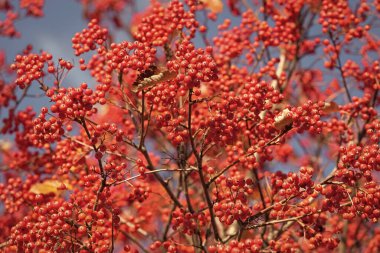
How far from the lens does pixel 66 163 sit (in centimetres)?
631

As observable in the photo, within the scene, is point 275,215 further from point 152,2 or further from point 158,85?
point 152,2

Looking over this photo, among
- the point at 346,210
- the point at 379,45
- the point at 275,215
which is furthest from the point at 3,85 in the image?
the point at 379,45

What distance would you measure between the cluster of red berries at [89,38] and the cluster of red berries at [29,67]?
73 cm

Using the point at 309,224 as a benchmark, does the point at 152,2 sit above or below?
above

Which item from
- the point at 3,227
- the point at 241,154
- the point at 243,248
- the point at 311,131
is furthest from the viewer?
the point at 3,227

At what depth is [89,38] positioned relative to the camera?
6074 millimetres

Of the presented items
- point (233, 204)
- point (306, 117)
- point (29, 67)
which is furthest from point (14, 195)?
point (306, 117)

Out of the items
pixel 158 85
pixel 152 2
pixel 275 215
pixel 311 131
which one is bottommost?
pixel 275 215

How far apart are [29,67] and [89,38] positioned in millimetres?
1172

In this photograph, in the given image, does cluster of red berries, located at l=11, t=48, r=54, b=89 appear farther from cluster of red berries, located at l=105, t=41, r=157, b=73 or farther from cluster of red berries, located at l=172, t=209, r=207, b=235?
cluster of red berries, located at l=172, t=209, r=207, b=235

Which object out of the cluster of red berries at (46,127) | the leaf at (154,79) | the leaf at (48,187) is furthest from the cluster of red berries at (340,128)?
the leaf at (48,187)

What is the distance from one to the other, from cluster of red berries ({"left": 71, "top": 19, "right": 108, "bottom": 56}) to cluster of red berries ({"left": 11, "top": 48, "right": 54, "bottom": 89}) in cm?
73

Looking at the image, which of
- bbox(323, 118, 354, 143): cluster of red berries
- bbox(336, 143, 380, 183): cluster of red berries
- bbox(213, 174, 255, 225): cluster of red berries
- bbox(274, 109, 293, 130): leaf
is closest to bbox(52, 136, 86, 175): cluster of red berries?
bbox(213, 174, 255, 225): cluster of red berries

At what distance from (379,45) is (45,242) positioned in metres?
9.68
